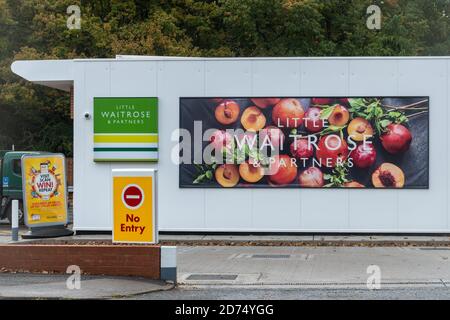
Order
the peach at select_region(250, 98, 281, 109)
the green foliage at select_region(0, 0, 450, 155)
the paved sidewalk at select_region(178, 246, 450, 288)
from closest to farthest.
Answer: the paved sidewalk at select_region(178, 246, 450, 288) < the peach at select_region(250, 98, 281, 109) < the green foliage at select_region(0, 0, 450, 155)

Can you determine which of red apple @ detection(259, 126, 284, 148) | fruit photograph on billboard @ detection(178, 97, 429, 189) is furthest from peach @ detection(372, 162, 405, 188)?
red apple @ detection(259, 126, 284, 148)

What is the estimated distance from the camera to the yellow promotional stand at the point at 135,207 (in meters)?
12.0

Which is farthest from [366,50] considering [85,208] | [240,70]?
[85,208]

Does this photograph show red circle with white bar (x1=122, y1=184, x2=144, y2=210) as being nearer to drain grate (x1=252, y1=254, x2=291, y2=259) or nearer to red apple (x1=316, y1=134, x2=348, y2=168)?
drain grate (x1=252, y1=254, x2=291, y2=259)

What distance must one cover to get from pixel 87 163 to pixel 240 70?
180 inches

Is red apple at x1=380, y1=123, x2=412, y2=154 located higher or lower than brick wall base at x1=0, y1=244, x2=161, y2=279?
higher

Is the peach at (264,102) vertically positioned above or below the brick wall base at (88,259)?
above

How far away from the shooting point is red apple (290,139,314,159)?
62.3ft

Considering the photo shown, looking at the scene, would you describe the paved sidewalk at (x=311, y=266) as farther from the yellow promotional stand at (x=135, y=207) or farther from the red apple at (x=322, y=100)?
the red apple at (x=322, y=100)

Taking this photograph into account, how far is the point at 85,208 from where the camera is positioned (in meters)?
19.6

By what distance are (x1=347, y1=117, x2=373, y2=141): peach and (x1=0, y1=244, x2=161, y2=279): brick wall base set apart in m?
8.52

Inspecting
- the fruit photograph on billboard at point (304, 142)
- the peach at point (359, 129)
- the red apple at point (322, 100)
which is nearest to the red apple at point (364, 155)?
the fruit photograph on billboard at point (304, 142)

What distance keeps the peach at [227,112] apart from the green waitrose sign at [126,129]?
1593 mm

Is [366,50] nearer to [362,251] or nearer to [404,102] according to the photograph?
[404,102]
